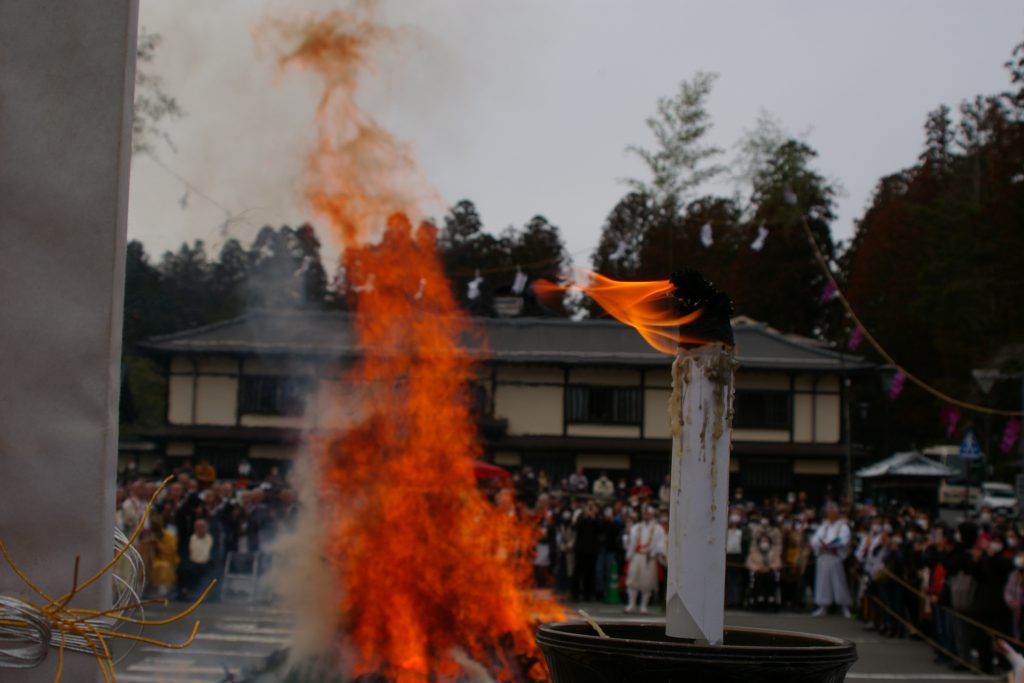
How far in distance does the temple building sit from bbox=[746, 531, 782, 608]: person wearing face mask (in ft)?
38.9

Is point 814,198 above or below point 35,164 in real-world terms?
above

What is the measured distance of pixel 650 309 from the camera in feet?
10.4

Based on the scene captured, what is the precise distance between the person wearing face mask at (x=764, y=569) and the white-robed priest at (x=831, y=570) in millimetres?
724

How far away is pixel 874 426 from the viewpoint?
54.4 metres

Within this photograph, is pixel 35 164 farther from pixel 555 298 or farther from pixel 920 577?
pixel 920 577

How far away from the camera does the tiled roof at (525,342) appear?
32.2 m

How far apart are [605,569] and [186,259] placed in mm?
12404

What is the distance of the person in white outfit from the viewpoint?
22.2 m

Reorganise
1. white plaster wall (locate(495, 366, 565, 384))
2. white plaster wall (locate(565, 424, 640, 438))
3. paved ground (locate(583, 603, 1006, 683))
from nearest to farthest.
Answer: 1. paved ground (locate(583, 603, 1006, 683))
2. white plaster wall (locate(495, 366, 565, 384))
3. white plaster wall (locate(565, 424, 640, 438))

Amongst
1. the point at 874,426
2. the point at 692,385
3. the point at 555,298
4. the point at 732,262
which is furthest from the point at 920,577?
the point at 732,262

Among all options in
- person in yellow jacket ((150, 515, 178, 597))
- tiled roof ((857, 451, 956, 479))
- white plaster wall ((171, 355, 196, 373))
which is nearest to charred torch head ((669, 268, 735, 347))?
person in yellow jacket ((150, 515, 178, 597))

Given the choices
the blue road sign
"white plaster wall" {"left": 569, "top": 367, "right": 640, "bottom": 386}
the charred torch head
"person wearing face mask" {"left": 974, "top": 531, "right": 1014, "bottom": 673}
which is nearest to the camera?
the charred torch head

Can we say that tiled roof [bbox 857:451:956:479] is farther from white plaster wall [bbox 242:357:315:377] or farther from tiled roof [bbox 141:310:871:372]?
white plaster wall [bbox 242:357:315:377]

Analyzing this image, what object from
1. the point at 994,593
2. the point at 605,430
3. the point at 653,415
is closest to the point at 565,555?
the point at 994,593
